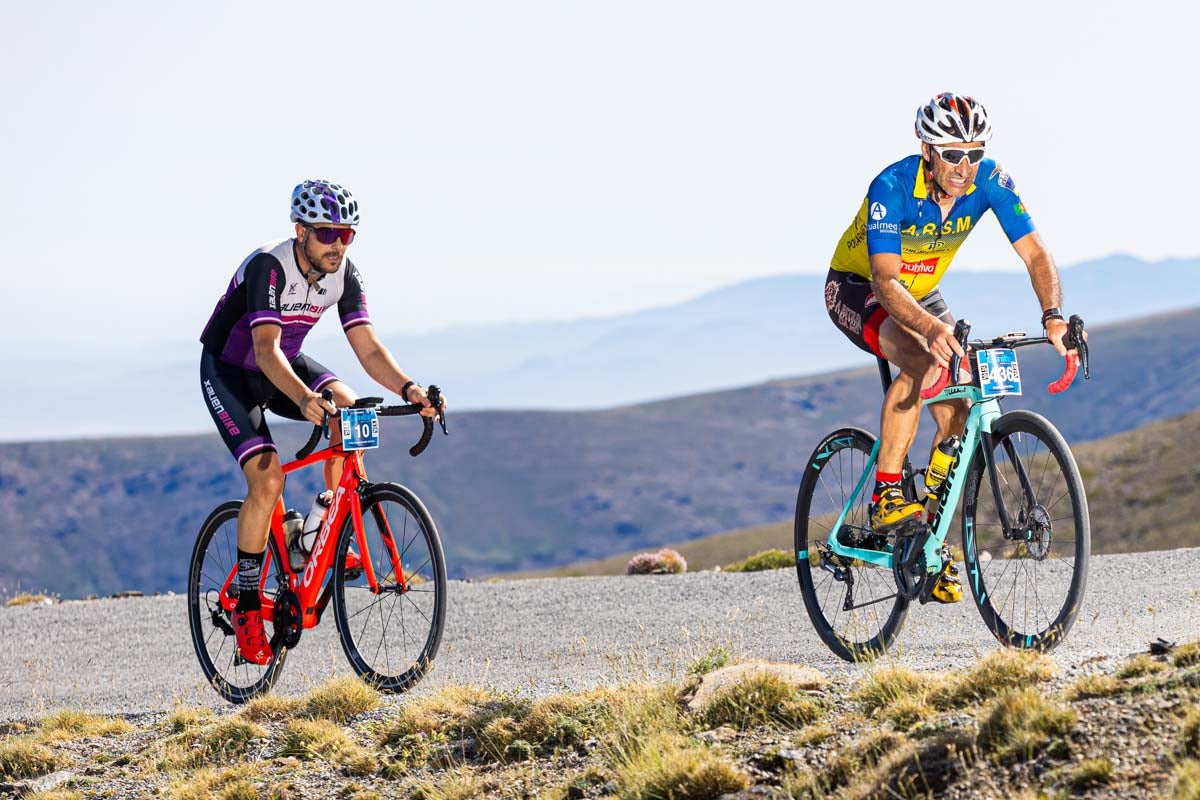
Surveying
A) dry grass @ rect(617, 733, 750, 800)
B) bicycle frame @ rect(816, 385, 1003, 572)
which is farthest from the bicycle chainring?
bicycle frame @ rect(816, 385, 1003, 572)

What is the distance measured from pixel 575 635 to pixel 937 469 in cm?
531

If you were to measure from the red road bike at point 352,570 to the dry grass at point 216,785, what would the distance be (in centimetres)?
115

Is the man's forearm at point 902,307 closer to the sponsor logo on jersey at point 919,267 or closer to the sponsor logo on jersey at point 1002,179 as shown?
the sponsor logo on jersey at point 919,267

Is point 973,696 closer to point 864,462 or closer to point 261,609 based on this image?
point 864,462

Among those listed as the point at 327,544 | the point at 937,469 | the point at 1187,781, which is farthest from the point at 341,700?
the point at 1187,781

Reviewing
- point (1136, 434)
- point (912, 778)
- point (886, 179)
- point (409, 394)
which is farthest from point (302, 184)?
point (1136, 434)

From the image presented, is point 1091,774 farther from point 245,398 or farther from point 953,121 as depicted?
point 245,398

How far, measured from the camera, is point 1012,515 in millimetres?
6422

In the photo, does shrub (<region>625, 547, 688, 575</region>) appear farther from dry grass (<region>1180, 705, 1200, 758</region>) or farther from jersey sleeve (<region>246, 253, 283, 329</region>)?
dry grass (<region>1180, 705, 1200, 758</region>)

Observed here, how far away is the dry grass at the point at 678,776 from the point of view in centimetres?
554

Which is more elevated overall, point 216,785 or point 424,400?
point 424,400

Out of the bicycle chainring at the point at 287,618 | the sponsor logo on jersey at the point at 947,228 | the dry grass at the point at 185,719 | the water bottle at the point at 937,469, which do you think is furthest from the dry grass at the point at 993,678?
the dry grass at the point at 185,719

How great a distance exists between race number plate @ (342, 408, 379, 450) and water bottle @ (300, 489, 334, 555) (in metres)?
0.52

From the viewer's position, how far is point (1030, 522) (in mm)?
6250
